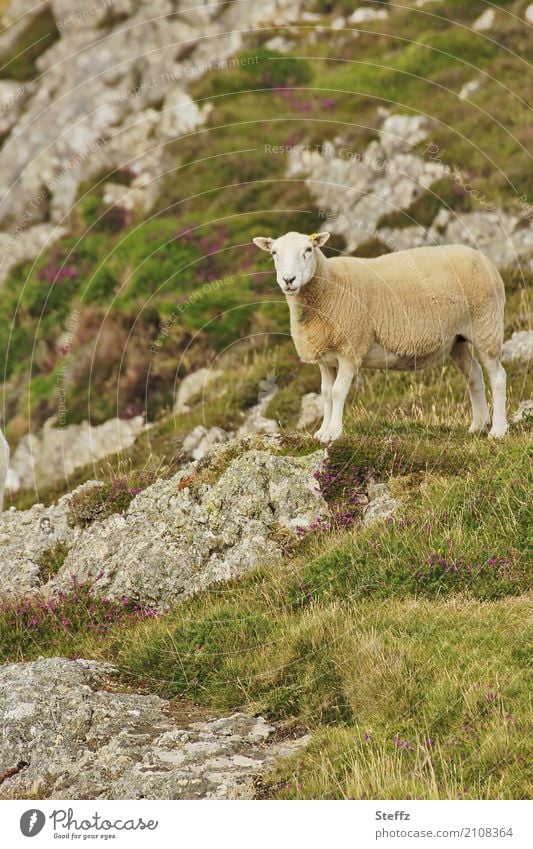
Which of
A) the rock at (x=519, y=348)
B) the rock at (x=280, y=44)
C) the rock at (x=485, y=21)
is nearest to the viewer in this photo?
the rock at (x=519, y=348)

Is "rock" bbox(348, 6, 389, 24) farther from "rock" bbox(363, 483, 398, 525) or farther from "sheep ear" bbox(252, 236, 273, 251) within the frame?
"rock" bbox(363, 483, 398, 525)

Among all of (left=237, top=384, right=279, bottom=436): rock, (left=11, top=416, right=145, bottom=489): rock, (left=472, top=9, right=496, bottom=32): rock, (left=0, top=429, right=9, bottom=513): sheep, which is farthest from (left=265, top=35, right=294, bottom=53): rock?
(left=0, top=429, right=9, bottom=513): sheep

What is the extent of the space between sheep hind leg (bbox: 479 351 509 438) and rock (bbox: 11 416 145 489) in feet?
30.9

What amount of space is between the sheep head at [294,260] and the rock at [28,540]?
3626mm

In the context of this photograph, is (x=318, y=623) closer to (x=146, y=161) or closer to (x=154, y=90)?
(x=146, y=161)

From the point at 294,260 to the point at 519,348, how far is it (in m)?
8.29

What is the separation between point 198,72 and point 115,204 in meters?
8.30

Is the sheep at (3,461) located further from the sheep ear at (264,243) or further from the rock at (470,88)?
the rock at (470,88)

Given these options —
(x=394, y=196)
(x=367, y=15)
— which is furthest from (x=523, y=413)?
(x=367, y=15)

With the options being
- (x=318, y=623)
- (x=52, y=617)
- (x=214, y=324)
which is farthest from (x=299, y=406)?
(x=318, y=623)

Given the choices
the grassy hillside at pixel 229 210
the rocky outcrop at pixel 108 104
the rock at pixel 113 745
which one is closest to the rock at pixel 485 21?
the grassy hillside at pixel 229 210

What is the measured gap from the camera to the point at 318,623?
9266 millimetres

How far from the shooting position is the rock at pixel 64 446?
75.4 feet

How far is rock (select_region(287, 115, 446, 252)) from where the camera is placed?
89.5ft
